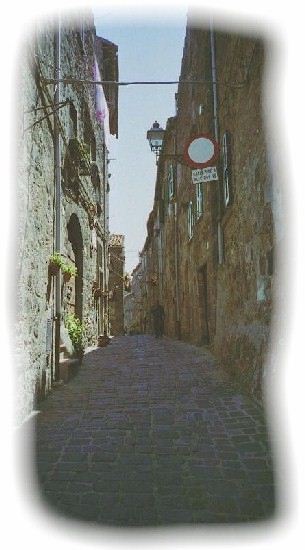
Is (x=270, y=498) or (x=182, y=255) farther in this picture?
(x=182, y=255)

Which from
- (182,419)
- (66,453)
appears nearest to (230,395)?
(182,419)

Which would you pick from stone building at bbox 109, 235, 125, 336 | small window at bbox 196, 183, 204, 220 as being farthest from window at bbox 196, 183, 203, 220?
stone building at bbox 109, 235, 125, 336

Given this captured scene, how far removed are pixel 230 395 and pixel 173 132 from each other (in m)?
14.5

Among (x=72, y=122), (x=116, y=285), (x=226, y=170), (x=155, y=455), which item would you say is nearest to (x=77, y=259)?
(x=72, y=122)

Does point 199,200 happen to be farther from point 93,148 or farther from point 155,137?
point 93,148

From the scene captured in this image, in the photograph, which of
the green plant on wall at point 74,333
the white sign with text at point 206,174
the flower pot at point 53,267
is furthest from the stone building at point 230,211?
the flower pot at point 53,267

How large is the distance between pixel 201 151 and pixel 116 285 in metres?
25.4

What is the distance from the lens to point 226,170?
746cm

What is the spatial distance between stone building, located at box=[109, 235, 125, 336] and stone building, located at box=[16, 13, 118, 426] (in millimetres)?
19034

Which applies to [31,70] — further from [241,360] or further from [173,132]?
[173,132]

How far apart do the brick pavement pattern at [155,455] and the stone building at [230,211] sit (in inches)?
33.0

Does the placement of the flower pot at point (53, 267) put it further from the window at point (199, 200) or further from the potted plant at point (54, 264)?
the window at point (199, 200)

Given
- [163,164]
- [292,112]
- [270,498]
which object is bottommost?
[270,498]

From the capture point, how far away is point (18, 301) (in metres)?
4.68
